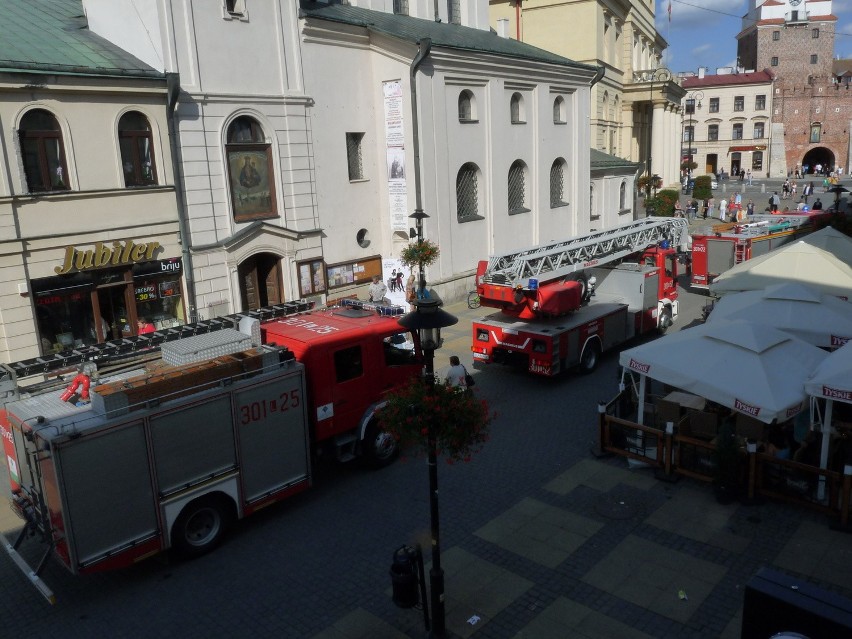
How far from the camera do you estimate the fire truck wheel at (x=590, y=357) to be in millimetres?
17297

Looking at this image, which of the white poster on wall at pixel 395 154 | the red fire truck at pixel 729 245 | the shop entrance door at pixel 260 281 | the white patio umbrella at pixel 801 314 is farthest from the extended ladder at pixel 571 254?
the shop entrance door at pixel 260 281

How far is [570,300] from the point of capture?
16859 mm

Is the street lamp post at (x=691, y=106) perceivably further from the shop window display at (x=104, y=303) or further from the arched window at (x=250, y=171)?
the shop window display at (x=104, y=303)

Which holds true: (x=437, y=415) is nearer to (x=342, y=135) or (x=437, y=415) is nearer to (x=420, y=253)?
(x=420, y=253)

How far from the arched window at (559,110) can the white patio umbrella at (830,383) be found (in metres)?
23.7

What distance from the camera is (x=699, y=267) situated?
27.6 metres

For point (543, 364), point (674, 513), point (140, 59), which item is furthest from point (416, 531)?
point (140, 59)

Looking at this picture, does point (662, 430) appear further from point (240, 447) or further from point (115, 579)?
point (115, 579)

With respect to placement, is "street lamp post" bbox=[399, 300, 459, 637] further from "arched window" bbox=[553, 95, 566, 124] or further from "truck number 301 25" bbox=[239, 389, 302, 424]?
"arched window" bbox=[553, 95, 566, 124]

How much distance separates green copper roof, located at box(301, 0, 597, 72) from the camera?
77.8ft

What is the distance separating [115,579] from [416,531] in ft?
13.8

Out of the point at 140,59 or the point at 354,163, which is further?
the point at 354,163

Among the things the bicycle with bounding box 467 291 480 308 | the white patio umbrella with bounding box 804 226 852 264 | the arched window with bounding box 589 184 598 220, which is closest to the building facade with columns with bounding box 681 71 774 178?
the arched window with bounding box 589 184 598 220

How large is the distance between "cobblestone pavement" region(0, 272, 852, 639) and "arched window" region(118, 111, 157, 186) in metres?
9.71
